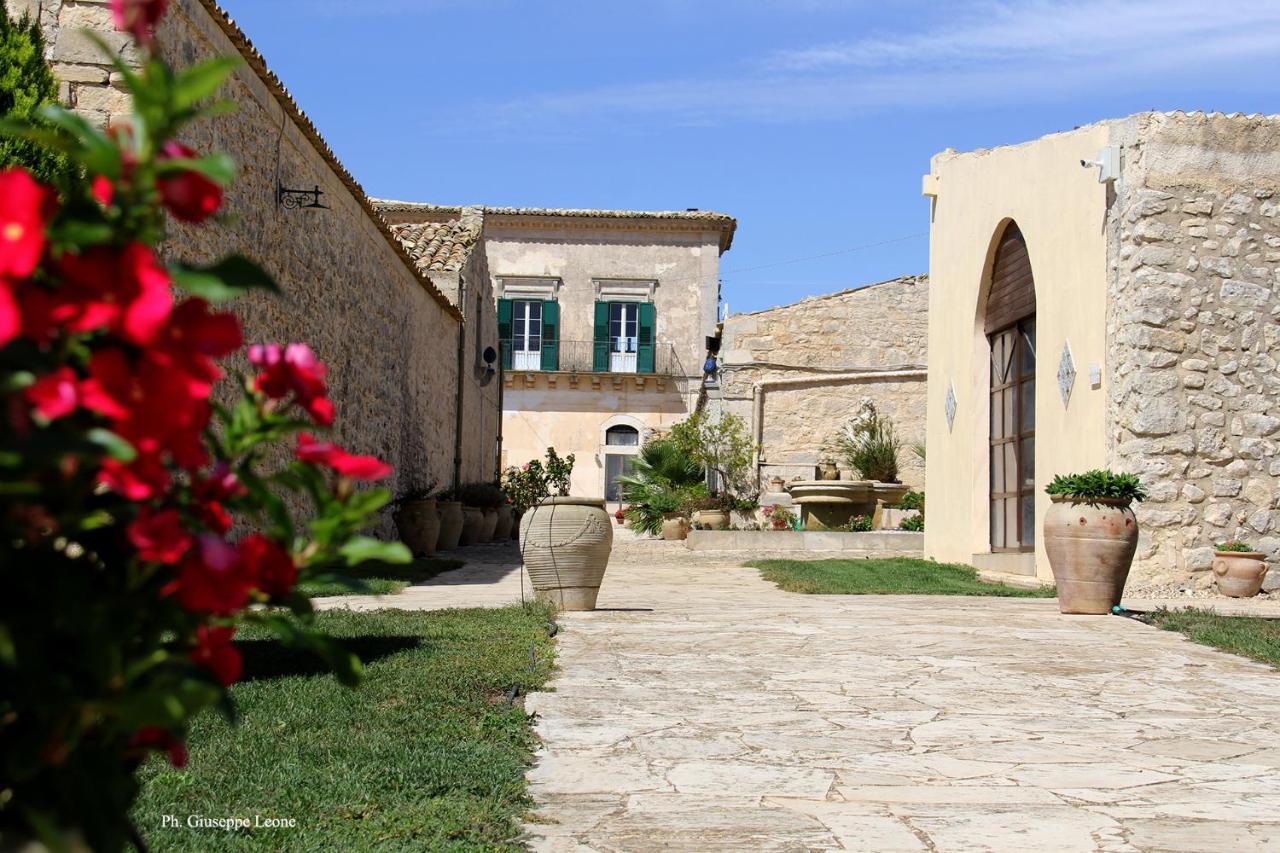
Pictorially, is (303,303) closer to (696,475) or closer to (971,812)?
(971,812)

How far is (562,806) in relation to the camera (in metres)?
3.83

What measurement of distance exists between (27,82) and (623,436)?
101ft

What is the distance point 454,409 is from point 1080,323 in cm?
1211

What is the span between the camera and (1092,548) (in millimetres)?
8984

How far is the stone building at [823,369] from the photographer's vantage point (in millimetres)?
26578

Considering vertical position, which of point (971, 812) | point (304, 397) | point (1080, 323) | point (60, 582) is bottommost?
point (971, 812)

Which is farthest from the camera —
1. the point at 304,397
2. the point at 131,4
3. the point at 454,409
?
the point at 454,409

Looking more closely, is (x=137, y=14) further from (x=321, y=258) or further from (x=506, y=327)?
(x=506, y=327)

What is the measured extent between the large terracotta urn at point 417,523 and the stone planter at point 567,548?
21.9 feet

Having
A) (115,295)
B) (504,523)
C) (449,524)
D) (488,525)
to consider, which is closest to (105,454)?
(115,295)

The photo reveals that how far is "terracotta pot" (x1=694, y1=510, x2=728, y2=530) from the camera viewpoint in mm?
22656

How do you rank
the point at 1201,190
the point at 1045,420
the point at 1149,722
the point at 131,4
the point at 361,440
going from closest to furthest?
the point at 131,4
the point at 1149,722
the point at 1201,190
the point at 1045,420
the point at 361,440

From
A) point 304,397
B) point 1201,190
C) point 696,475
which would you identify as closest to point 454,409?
point 696,475

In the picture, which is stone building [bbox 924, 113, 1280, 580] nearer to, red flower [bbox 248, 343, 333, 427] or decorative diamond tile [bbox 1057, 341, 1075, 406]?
decorative diamond tile [bbox 1057, 341, 1075, 406]
